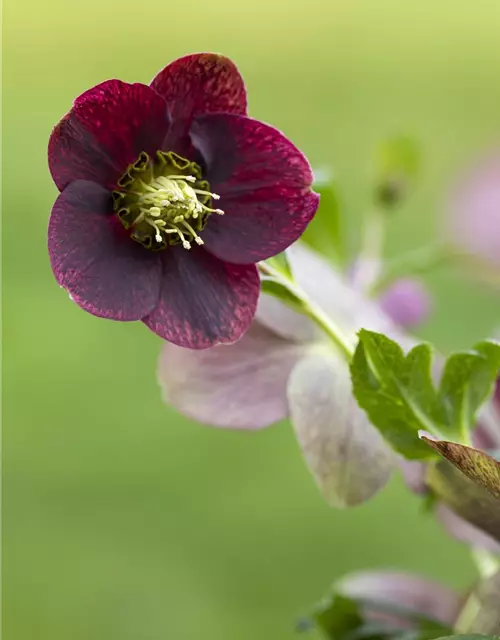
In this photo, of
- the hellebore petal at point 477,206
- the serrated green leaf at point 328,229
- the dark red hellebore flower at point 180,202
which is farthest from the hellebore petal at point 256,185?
the hellebore petal at point 477,206

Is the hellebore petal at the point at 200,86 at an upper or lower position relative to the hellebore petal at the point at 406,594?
upper

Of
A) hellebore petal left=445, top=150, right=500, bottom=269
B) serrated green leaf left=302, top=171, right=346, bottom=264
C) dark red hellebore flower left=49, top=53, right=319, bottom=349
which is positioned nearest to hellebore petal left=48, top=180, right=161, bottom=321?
dark red hellebore flower left=49, top=53, right=319, bottom=349

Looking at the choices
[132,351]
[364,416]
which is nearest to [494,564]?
[364,416]

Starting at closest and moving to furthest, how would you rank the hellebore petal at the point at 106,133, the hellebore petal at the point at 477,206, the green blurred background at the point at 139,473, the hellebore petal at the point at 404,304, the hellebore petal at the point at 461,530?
1. the hellebore petal at the point at 106,133
2. the hellebore petal at the point at 461,530
3. the hellebore petal at the point at 404,304
4. the green blurred background at the point at 139,473
5. the hellebore petal at the point at 477,206

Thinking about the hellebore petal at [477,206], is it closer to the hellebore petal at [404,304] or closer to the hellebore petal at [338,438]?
the hellebore petal at [404,304]

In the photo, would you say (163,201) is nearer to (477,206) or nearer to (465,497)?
(465,497)

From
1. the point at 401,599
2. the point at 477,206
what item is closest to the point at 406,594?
the point at 401,599
